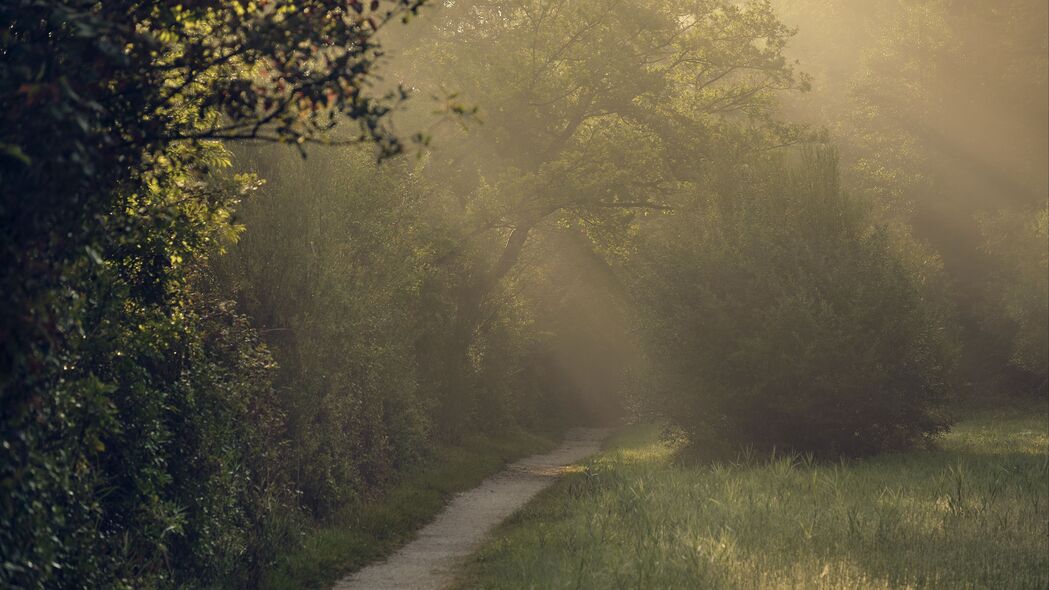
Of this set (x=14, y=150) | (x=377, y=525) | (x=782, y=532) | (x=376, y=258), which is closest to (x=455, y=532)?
(x=377, y=525)

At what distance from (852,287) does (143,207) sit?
1939cm

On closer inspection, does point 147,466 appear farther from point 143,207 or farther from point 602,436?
point 602,436

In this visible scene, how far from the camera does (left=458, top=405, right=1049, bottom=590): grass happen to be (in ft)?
39.9

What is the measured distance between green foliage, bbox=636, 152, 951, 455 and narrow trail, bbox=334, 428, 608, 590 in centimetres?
507

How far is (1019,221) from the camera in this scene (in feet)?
155

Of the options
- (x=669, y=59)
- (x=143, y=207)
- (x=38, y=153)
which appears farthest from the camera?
(x=669, y=59)

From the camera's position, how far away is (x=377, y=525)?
17828 mm

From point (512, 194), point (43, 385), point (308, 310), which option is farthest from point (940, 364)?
point (43, 385)

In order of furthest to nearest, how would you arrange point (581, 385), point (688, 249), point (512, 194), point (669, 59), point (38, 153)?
point (581, 385) < point (669, 59) < point (512, 194) < point (688, 249) < point (38, 153)

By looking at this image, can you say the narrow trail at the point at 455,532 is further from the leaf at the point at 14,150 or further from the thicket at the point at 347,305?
the leaf at the point at 14,150

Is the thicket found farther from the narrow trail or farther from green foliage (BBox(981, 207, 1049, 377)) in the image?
green foliage (BBox(981, 207, 1049, 377))

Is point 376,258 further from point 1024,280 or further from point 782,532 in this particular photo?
point 1024,280

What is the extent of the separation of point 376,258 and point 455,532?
6.04 meters

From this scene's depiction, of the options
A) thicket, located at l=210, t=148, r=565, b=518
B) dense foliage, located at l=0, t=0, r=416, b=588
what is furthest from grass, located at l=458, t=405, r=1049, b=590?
dense foliage, located at l=0, t=0, r=416, b=588
